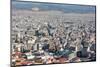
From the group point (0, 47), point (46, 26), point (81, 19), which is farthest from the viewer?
point (81, 19)

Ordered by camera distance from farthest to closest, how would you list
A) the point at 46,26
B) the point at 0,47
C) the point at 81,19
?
the point at 81,19, the point at 46,26, the point at 0,47

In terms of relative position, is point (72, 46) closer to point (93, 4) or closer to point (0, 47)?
point (93, 4)

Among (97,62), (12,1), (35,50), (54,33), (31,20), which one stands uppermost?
(12,1)

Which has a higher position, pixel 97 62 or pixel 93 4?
pixel 93 4

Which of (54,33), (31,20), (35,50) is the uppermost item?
(31,20)

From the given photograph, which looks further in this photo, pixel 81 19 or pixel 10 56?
pixel 81 19

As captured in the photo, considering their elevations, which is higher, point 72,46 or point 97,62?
point 72,46

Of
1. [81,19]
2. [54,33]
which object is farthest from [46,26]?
[81,19]

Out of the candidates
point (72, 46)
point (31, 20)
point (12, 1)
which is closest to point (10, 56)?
point (31, 20)

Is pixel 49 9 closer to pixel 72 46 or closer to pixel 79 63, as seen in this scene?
pixel 72 46
